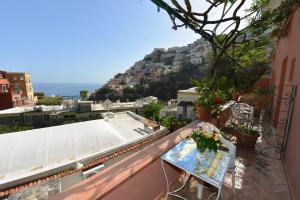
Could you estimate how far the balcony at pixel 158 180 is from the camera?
4.12 feet

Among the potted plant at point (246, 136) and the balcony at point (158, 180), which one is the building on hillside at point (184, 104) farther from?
the balcony at point (158, 180)

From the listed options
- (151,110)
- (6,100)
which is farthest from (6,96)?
(151,110)

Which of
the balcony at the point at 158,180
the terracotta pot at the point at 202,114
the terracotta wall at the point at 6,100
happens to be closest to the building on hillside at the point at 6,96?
the terracotta wall at the point at 6,100

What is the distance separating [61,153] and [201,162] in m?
5.77

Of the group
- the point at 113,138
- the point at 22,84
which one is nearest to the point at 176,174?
the point at 113,138

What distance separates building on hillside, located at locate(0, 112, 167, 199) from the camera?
15.5ft

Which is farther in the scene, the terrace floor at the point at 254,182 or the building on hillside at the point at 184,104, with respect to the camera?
the building on hillside at the point at 184,104

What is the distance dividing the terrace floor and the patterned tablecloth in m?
0.67

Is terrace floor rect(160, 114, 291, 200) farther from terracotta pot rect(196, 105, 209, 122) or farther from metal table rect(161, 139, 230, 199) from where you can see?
terracotta pot rect(196, 105, 209, 122)

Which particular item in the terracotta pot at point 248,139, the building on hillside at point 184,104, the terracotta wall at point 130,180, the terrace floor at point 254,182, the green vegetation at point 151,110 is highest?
the terracotta wall at point 130,180

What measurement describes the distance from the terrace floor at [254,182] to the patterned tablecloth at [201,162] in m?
0.67

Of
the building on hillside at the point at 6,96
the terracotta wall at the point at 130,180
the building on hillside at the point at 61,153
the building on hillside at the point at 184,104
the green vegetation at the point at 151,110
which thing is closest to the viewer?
the terracotta wall at the point at 130,180

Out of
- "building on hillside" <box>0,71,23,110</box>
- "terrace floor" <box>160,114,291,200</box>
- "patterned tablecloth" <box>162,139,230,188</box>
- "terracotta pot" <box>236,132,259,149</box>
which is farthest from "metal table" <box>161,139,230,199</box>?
"building on hillside" <box>0,71,23,110</box>

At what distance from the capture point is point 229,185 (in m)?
2.30
